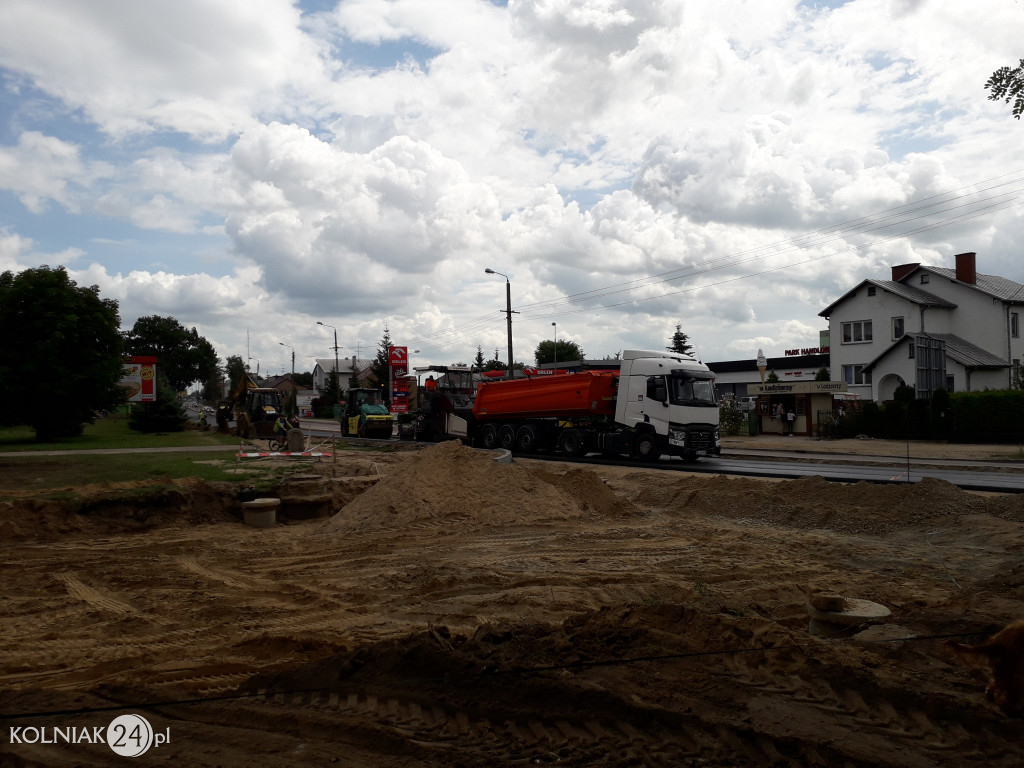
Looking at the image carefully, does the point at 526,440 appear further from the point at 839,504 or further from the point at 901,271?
the point at 901,271

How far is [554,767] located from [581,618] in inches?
87.2

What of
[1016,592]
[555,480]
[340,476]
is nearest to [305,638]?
[1016,592]

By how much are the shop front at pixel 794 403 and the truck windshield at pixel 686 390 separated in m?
16.4

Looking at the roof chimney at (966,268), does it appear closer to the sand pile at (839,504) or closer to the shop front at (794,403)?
the shop front at (794,403)

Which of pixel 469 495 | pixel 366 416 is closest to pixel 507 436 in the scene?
pixel 366 416

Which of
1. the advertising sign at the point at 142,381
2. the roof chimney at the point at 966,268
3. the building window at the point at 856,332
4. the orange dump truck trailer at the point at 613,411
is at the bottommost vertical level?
the orange dump truck trailer at the point at 613,411

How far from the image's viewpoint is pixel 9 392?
26297 millimetres

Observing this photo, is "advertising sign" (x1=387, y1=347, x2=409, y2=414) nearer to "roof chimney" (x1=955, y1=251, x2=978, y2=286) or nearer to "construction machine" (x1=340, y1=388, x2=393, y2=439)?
"construction machine" (x1=340, y1=388, x2=393, y2=439)

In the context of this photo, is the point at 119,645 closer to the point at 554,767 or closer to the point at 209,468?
the point at 554,767

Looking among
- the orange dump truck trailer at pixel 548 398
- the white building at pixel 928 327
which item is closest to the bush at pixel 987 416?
the white building at pixel 928 327

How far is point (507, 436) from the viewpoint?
95.2ft

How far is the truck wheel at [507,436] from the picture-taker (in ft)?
94.3

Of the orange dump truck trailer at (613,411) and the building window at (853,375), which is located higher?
the building window at (853,375)

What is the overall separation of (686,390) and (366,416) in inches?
795
